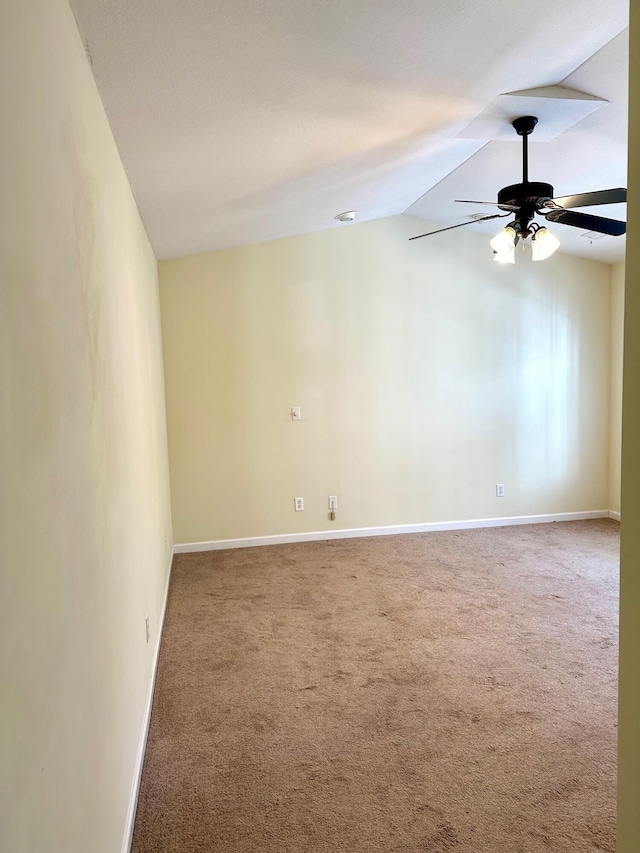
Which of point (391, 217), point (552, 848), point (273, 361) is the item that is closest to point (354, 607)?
point (552, 848)

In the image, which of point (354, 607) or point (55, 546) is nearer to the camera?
point (55, 546)

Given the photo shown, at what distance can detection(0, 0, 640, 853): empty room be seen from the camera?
1066 millimetres

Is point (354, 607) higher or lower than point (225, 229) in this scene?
lower

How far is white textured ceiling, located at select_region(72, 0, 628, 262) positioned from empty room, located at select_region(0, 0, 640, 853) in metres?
0.02

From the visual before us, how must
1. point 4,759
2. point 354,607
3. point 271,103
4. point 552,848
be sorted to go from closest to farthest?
point 4,759
point 552,848
point 271,103
point 354,607

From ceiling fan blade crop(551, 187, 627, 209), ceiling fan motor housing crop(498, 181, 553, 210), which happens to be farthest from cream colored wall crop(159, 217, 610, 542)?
ceiling fan blade crop(551, 187, 627, 209)

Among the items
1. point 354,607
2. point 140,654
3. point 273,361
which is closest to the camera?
point 140,654

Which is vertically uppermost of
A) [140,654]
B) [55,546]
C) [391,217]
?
[391,217]

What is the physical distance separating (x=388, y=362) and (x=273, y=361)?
1.03 m

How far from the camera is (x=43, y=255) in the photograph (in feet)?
3.48

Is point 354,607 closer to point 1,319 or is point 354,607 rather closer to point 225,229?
point 225,229

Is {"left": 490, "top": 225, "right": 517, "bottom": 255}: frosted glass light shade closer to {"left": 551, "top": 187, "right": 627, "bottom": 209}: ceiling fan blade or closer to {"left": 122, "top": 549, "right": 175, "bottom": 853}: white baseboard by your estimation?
{"left": 551, "top": 187, "right": 627, "bottom": 209}: ceiling fan blade

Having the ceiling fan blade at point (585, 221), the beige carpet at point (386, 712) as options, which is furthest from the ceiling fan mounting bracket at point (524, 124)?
the beige carpet at point (386, 712)

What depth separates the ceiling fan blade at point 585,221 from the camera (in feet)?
8.61
